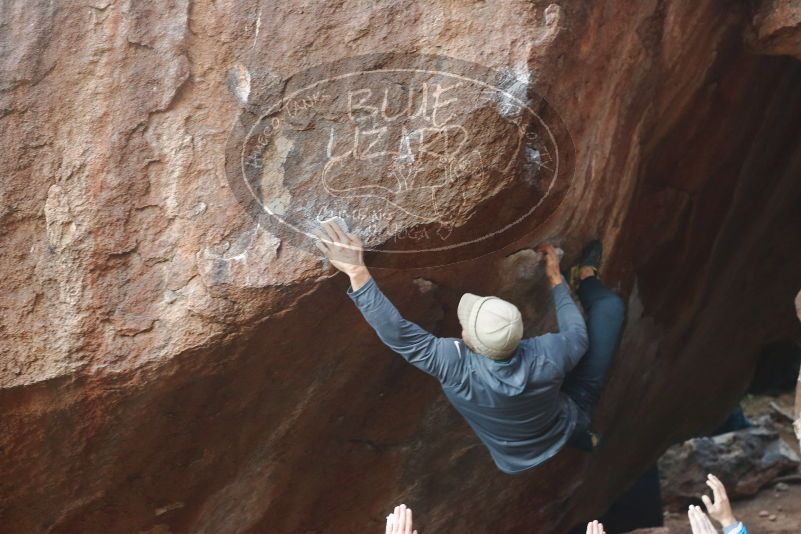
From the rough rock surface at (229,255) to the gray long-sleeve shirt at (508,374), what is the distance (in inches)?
8.7

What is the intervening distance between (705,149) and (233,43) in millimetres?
2406

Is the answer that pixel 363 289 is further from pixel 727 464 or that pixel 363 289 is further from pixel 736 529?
pixel 727 464

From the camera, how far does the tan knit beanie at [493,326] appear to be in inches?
109

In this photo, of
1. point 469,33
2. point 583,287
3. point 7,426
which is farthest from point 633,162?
point 7,426

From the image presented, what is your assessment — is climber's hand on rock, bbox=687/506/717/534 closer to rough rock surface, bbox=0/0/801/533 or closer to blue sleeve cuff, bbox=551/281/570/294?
blue sleeve cuff, bbox=551/281/570/294

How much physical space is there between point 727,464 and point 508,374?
397cm

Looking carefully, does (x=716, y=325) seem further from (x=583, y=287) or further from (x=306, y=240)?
(x=306, y=240)

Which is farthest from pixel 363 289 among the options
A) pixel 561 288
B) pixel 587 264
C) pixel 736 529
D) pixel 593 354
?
pixel 736 529

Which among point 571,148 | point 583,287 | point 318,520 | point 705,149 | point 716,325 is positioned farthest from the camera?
point 716,325

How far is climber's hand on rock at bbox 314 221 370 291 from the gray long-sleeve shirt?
4 centimetres

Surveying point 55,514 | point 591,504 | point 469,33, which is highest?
point 469,33

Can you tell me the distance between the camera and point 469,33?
2602mm

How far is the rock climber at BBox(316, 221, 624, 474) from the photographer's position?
2723 mm

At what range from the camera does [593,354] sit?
3.21 m
